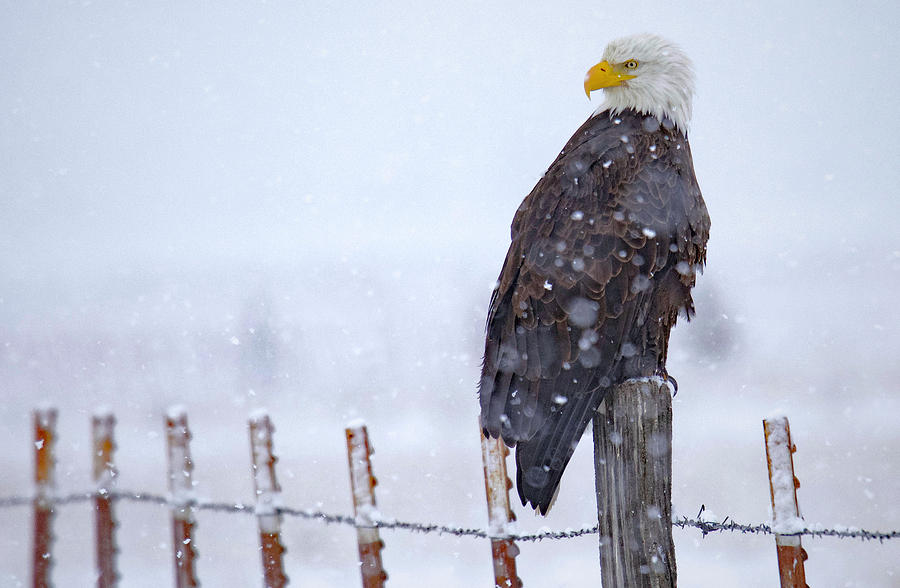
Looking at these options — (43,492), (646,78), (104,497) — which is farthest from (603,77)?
(43,492)

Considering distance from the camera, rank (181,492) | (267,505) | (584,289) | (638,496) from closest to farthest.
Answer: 1. (638,496)
2. (584,289)
3. (267,505)
4. (181,492)

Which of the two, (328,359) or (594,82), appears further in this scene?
(328,359)

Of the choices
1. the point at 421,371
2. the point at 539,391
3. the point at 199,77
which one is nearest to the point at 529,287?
the point at 539,391

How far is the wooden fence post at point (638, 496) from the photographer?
5.69 feet

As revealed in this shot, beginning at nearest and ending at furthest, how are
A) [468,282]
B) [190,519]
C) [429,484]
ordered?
[190,519] → [429,484] → [468,282]

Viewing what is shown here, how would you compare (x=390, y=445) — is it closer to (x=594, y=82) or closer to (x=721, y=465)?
(x=721, y=465)

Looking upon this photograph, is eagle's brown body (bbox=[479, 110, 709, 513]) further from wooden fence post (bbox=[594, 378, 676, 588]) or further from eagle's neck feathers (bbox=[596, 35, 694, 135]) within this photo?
wooden fence post (bbox=[594, 378, 676, 588])

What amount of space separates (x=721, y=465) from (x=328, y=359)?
6.86 m

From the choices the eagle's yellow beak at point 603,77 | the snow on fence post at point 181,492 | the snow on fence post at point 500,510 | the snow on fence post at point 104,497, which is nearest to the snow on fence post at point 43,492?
the snow on fence post at point 104,497

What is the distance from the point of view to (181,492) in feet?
10.3

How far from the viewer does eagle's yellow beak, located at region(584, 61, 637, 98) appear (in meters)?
2.78

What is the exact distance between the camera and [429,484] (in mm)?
10797

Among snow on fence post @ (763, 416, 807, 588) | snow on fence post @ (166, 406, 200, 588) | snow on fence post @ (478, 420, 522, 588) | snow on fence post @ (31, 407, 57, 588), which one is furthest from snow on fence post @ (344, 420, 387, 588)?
snow on fence post @ (31, 407, 57, 588)

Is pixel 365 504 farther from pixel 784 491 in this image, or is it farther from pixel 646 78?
pixel 646 78
